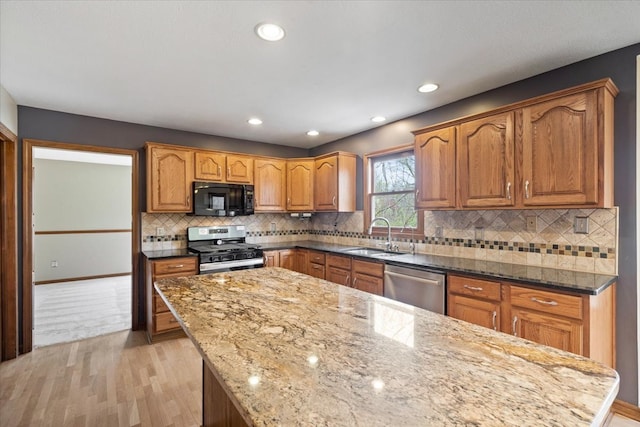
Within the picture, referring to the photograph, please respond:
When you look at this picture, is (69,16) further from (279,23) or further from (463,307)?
(463,307)

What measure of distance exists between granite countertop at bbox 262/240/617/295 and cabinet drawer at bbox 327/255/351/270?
56 cm

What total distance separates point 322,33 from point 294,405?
6.35 ft

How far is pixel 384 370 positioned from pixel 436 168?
2.39 metres

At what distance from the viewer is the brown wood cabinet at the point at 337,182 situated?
13.4 ft

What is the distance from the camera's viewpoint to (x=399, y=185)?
146 inches

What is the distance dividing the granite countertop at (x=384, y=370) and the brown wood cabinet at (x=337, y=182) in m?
2.77

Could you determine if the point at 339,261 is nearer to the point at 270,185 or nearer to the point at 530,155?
the point at 270,185

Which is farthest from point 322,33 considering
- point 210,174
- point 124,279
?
point 124,279

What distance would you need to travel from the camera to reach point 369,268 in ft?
10.4

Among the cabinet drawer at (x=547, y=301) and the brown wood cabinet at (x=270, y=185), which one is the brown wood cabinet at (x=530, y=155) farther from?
the brown wood cabinet at (x=270, y=185)

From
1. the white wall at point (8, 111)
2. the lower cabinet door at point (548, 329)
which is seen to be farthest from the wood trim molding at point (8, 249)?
the lower cabinet door at point (548, 329)

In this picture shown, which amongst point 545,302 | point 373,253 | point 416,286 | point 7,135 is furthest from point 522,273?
point 7,135

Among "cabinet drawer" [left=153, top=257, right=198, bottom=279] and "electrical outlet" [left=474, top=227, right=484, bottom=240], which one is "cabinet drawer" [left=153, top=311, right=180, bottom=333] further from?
"electrical outlet" [left=474, top=227, right=484, bottom=240]

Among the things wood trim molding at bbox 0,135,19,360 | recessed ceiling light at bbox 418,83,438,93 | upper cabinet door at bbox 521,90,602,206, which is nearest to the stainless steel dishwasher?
upper cabinet door at bbox 521,90,602,206
